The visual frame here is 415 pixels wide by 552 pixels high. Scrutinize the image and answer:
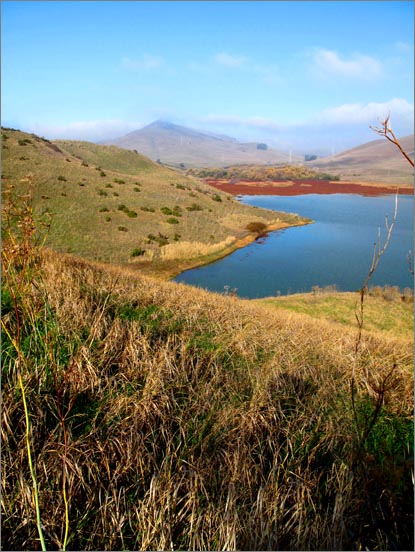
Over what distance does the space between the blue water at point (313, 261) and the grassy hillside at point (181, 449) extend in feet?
45.9

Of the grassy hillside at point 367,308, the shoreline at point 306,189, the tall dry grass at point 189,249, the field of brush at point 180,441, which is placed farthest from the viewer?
the shoreline at point 306,189

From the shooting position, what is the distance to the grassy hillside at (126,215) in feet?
83.1

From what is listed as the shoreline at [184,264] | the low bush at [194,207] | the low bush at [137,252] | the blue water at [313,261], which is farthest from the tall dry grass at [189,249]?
the low bush at [194,207]

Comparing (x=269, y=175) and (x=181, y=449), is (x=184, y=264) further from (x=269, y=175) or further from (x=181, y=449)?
(x=269, y=175)

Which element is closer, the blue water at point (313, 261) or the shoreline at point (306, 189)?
the blue water at point (313, 261)

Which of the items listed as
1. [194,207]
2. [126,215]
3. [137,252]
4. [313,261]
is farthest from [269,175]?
[137,252]

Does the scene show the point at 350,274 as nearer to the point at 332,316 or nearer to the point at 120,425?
the point at 332,316

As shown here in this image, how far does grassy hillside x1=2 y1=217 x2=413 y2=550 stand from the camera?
8.09 ft

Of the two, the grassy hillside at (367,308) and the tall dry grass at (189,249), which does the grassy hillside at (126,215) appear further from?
the grassy hillside at (367,308)

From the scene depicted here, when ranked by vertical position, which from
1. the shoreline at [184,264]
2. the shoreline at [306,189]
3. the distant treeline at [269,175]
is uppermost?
the distant treeline at [269,175]

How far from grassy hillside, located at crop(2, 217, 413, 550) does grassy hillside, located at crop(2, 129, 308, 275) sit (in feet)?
52.8

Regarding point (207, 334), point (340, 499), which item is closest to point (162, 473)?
point (340, 499)

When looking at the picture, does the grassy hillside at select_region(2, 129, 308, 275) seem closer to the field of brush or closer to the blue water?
the blue water

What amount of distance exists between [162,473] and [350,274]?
940 inches
